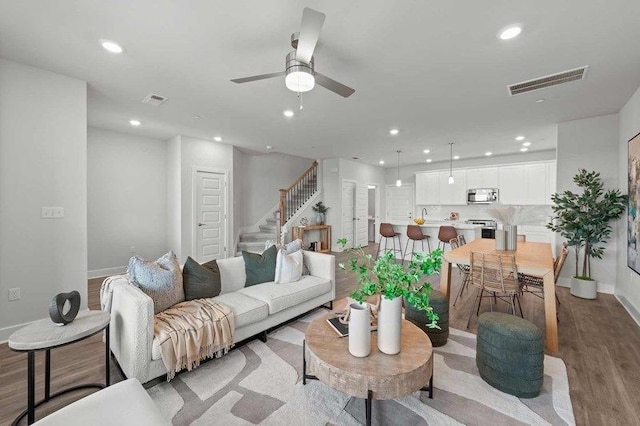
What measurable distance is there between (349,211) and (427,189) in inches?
99.5

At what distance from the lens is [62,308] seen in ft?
5.50

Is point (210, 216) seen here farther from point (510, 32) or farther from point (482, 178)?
point (482, 178)

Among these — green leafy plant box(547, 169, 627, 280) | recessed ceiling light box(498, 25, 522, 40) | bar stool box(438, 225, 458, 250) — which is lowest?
bar stool box(438, 225, 458, 250)

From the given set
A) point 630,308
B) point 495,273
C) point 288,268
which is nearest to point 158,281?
point 288,268

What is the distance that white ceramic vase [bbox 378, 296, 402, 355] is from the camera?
1528mm

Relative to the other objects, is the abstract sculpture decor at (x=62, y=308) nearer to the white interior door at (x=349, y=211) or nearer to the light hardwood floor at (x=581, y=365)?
the light hardwood floor at (x=581, y=365)

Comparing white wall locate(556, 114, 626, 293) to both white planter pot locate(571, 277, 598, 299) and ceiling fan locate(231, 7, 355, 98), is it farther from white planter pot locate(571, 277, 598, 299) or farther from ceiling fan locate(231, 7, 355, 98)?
ceiling fan locate(231, 7, 355, 98)

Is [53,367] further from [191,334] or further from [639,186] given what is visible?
[639,186]

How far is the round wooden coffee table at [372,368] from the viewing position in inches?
53.8

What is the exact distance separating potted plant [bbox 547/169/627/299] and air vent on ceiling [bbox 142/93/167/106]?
5818mm

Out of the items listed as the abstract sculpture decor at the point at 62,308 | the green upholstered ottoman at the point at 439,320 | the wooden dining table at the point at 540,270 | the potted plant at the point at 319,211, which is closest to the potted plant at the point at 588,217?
A: the wooden dining table at the point at 540,270

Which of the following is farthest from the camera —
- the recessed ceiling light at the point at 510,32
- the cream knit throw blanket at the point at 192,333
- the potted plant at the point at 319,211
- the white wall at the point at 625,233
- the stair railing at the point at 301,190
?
the stair railing at the point at 301,190

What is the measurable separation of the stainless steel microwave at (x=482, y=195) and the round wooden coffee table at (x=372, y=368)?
675 cm

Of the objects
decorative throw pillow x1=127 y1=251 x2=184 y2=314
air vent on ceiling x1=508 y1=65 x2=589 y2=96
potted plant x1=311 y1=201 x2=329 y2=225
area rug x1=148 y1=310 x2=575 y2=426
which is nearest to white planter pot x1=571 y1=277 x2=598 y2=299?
area rug x1=148 y1=310 x2=575 y2=426
